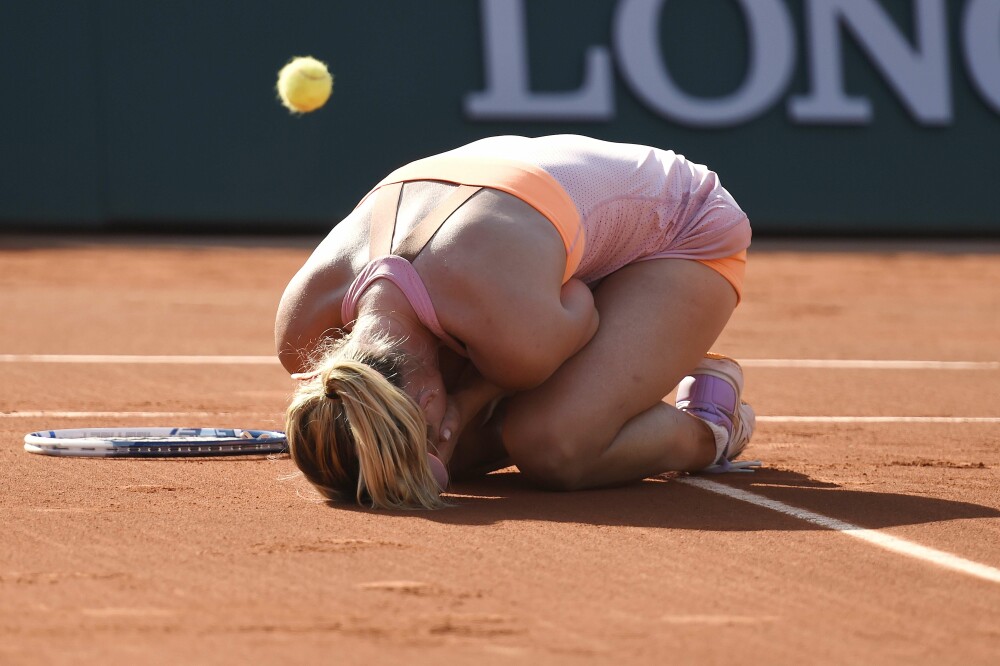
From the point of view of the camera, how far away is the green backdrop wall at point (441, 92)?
1345cm

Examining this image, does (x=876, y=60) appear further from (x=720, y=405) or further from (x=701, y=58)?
(x=720, y=405)

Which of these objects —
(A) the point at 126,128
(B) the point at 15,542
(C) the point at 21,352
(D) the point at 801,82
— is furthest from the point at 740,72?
(B) the point at 15,542

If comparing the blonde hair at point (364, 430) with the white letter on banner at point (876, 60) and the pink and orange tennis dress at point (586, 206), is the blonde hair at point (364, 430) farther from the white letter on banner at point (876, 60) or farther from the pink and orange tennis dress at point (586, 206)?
the white letter on banner at point (876, 60)

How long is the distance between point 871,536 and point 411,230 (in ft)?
4.32

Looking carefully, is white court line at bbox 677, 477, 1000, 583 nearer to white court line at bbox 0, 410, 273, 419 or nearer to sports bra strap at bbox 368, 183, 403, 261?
sports bra strap at bbox 368, 183, 403, 261

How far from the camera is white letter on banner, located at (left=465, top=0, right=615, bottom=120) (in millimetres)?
13484

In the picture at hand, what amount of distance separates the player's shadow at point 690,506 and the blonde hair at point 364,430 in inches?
4.4

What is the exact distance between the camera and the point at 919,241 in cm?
1437

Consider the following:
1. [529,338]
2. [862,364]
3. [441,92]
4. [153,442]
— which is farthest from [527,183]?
[441,92]

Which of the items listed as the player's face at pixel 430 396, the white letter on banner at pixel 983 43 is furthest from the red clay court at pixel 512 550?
the white letter on banner at pixel 983 43

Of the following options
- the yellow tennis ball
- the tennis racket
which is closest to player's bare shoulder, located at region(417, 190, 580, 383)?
the tennis racket

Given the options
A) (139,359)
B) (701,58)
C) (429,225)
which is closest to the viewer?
(429,225)

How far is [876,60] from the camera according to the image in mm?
13547

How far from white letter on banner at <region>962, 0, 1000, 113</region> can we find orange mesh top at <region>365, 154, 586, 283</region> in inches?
429
